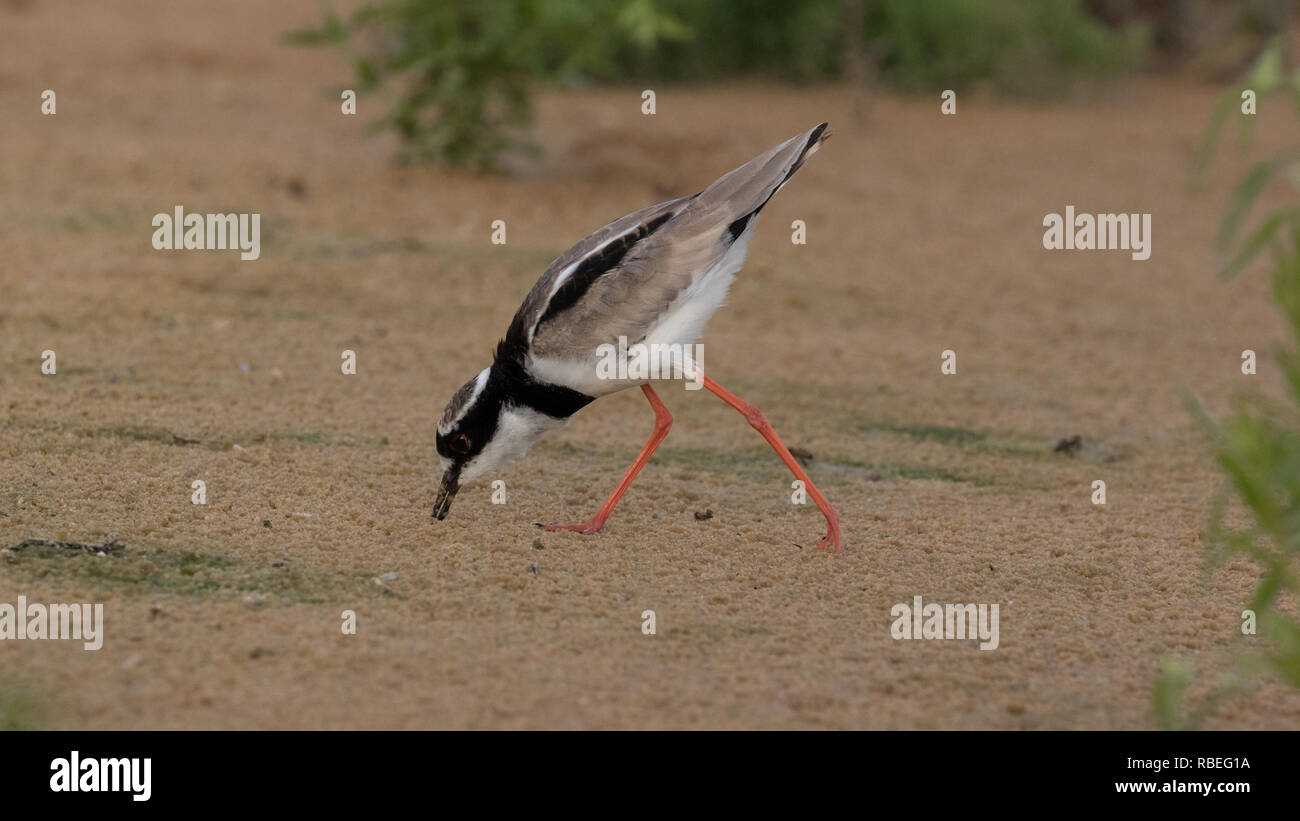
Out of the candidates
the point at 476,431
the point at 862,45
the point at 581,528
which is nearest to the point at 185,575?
the point at 476,431

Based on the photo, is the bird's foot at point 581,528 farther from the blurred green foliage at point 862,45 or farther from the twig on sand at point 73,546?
the blurred green foliage at point 862,45

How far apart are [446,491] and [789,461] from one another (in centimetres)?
128

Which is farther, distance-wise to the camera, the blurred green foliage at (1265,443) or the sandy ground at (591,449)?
the sandy ground at (591,449)

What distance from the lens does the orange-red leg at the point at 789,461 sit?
5.04 metres

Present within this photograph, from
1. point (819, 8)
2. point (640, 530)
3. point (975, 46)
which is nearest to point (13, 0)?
point (819, 8)

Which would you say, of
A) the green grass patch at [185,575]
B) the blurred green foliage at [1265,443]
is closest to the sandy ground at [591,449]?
the green grass patch at [185,575]

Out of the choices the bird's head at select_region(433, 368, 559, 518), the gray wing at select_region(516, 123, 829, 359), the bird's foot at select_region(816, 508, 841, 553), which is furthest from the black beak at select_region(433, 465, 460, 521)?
the bird's foot at select_region(816, 508, 841, 553)

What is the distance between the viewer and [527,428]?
205 inches

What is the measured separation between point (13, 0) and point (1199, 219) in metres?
12.7

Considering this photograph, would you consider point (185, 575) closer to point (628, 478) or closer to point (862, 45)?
point (628, 478)

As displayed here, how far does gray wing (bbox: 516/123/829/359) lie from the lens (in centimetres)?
506

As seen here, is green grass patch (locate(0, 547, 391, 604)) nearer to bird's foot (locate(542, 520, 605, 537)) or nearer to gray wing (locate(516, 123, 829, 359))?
bird's foot (locate(542, 520, 605, 537))
